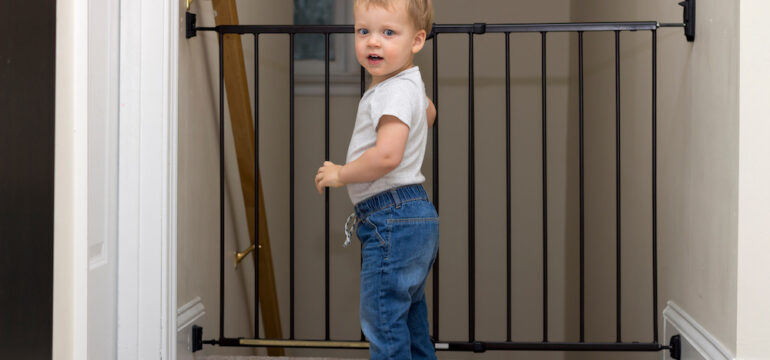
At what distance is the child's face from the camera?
139 centimetres

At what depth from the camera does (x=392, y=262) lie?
143 cm

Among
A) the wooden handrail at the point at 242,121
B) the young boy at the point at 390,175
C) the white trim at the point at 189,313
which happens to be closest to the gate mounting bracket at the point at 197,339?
the white trim at the point at 189,313

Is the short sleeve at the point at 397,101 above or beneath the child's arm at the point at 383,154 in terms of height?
above

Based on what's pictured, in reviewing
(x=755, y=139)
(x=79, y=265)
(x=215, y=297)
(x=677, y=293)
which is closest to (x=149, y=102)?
(x=79, y=265)

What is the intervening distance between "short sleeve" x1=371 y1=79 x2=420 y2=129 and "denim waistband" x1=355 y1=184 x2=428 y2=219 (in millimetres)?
137

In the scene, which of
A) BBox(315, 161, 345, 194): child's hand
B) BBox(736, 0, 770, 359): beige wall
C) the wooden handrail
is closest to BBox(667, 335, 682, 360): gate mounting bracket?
BBox(736, 0, 770, 359): beige wall

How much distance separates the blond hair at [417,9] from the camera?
1.39 metres

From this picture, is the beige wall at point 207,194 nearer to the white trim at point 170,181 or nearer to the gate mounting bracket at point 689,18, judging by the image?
the white trim at point 170,181

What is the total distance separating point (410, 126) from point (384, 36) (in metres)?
0.19

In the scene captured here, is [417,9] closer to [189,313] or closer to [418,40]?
[418,40]

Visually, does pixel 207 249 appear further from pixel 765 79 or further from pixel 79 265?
pixel 765 79

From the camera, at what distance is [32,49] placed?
1021 millimetres

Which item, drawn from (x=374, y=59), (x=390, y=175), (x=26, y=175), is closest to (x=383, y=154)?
(x=390, y=175)

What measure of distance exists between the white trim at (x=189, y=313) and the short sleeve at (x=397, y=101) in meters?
0.74
